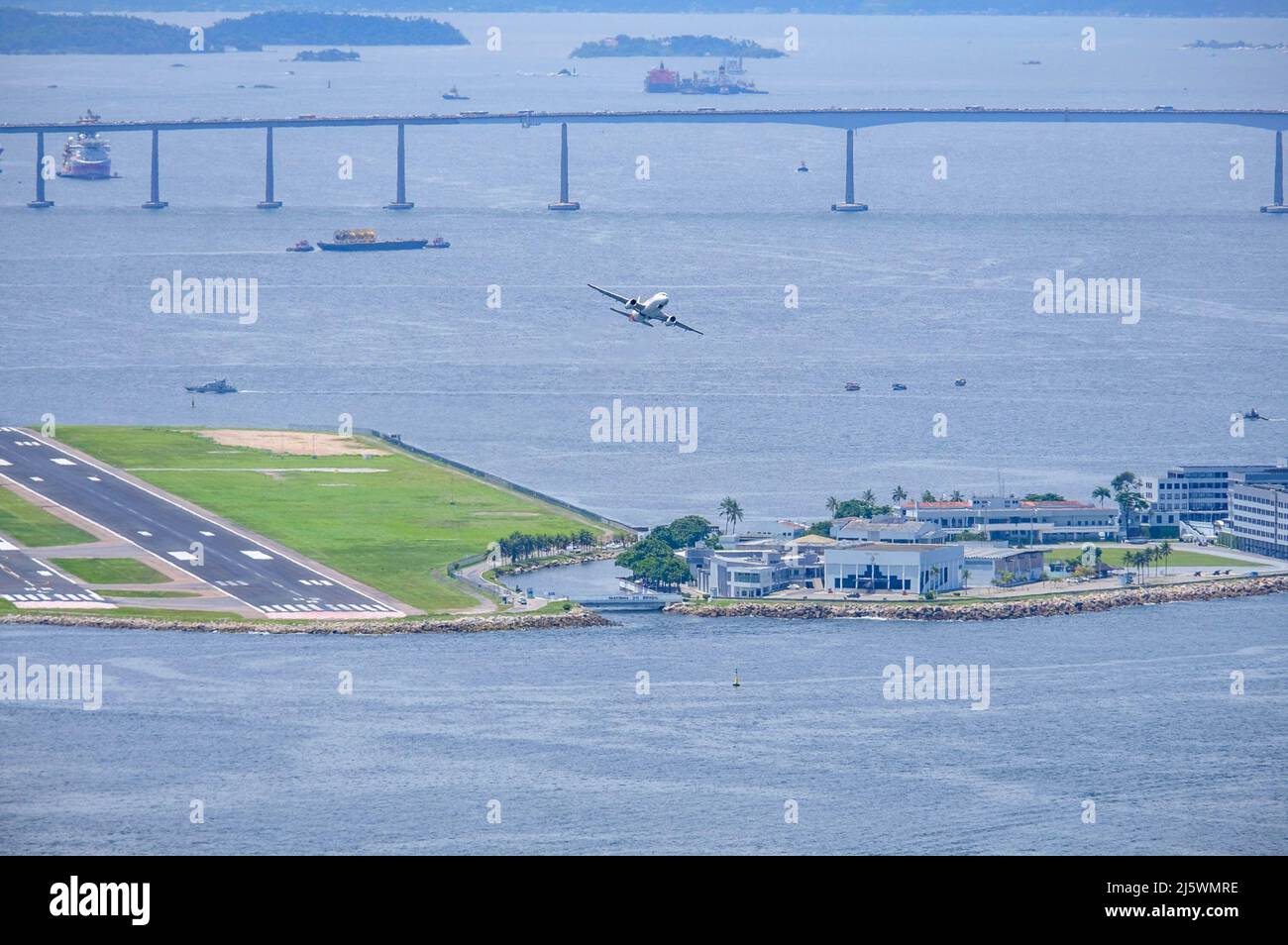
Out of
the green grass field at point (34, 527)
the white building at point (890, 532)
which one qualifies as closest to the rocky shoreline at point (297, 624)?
the green grass field at point (34, 527)

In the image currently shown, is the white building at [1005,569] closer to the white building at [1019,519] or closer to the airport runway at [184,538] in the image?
the white building at [1019,519]

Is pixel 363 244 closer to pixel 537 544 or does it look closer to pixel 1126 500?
pixel 537 544

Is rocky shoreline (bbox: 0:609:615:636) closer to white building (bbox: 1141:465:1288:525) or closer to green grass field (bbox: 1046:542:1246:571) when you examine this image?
green grass field (bbox: 1046:542:1246:571)

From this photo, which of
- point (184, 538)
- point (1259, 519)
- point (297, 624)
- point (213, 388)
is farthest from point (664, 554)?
point (213, 388)

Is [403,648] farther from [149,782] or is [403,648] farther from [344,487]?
[344,487]

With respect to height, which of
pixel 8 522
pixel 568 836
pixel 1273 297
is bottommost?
pixel 568 836

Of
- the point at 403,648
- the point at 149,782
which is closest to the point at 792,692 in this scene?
the point at 403,648
